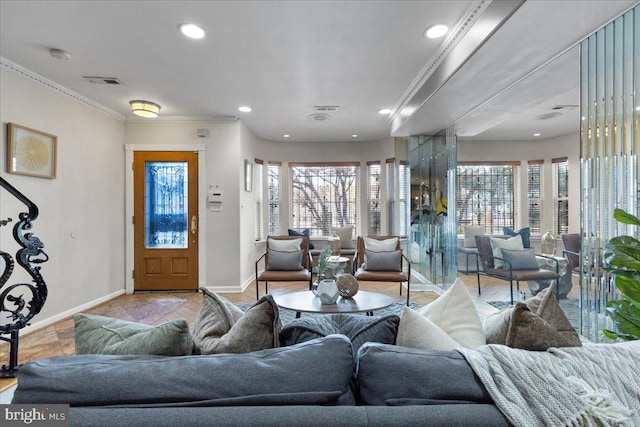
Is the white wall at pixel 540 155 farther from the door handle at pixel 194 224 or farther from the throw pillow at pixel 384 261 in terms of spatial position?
the door handle at pixel 194 224

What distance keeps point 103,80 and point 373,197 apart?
465cm

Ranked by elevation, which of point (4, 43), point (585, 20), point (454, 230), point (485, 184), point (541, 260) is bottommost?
point (541, 260)

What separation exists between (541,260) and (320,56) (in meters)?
3.65

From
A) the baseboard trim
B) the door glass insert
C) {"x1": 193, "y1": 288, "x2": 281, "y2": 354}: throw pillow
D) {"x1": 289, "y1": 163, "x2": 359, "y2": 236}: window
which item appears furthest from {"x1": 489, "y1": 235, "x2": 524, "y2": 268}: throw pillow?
the baseboard trim

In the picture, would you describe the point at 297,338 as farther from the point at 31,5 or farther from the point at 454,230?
the point at 454,230

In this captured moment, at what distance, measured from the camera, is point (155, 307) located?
4.20 meters

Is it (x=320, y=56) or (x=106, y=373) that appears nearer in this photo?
(x=106, y=373)

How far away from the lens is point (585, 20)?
2.05 metres

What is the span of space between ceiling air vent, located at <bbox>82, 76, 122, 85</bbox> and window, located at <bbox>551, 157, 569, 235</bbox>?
23.0 feet

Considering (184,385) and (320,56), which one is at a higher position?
(320,56)

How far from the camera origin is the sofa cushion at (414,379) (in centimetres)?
90

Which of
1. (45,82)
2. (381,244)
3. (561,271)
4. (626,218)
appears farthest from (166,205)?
(561,271)

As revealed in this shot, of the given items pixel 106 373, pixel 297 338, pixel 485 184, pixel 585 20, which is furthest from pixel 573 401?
pixel 485 184

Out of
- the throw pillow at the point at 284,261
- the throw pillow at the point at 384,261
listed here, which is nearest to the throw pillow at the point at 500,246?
the throw pillow at the point at 384,261
